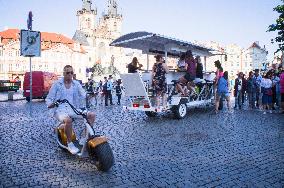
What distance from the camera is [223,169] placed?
540cm

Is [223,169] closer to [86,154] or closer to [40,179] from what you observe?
[86,154]

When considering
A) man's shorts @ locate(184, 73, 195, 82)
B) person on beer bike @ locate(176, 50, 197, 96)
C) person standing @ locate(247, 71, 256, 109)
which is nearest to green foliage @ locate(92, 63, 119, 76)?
person standing @ locate(247, 71, 256, 109)

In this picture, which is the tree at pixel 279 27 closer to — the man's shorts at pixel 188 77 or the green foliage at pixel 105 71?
the man's shorts at pixel 188 77

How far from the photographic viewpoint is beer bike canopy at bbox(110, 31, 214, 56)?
11.8 metres

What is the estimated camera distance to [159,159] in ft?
19.9

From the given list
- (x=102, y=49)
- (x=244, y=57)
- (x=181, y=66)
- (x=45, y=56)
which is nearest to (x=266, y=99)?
(x=181, y=66)

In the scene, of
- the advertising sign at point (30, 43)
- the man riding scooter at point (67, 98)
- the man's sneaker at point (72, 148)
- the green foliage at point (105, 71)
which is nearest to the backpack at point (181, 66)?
the advertising sign at point (30, 43)

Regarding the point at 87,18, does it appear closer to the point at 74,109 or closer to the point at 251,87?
the point at 251,87

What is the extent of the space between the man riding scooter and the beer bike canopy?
5.40 meters

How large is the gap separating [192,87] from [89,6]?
115190mm

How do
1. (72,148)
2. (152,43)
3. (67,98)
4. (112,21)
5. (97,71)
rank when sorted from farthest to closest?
(112,21), (97,71), (152,43), (67,98), (72,148)

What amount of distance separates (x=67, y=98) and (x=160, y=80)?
5658 mm

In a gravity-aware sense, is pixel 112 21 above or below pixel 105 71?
above

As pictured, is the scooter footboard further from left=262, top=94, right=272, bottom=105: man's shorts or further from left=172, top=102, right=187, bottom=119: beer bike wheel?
left=262, top=94, right=272, bottom=105: man's shorts
